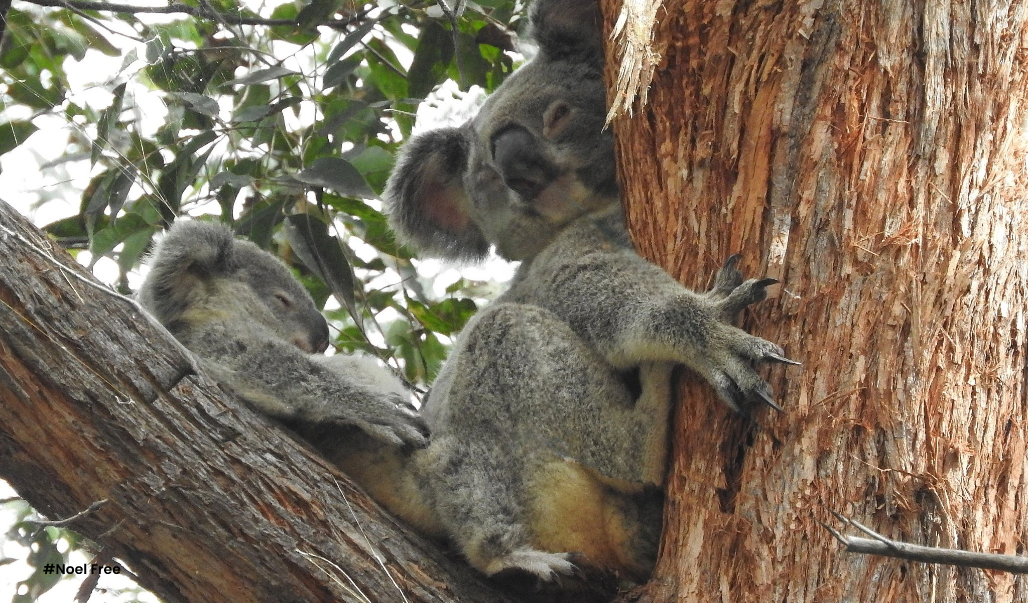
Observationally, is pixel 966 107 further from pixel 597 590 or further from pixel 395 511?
pixel 395 511

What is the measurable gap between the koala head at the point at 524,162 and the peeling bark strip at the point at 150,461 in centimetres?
123

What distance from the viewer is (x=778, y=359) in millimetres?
1987

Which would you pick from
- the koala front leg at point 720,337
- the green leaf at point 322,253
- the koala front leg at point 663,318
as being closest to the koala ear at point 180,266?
the green leaf at point 322,253

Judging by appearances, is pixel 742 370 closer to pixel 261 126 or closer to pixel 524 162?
pixel 524 162

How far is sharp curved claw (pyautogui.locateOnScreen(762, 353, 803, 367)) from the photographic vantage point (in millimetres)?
1975

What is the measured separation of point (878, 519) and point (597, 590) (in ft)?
2.35

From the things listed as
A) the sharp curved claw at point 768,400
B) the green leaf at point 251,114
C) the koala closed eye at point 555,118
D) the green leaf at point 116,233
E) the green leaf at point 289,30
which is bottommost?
the sharp curved claw at point 768,400

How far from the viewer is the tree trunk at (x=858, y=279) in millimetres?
1833

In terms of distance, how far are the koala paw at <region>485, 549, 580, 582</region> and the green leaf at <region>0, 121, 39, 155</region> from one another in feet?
6.68

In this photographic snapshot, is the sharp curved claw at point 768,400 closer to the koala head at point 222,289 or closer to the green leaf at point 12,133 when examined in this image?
the koala head at point 222,289

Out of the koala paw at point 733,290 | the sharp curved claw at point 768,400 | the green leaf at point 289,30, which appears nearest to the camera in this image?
the sharp curved claw at point 768,400

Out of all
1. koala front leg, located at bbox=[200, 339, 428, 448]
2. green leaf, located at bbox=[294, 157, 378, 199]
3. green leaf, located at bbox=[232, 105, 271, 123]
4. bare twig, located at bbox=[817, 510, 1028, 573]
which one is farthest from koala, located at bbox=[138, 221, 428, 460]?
bare twig, located at bbox=[817, 510, 1028, 573]

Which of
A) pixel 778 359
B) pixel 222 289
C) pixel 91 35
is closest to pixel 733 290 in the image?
pixel 778 359

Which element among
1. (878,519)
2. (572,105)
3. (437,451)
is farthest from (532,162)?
(878,519)
